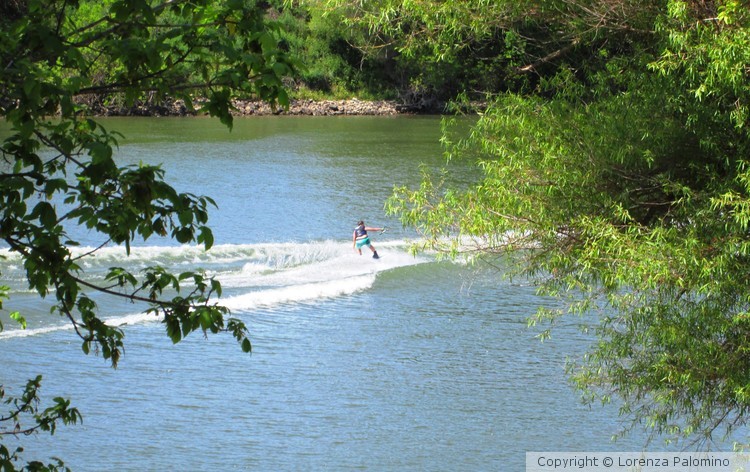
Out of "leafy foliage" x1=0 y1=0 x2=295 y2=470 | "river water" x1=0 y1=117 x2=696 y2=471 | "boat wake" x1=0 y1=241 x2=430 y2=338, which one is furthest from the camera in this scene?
"boat wake" x1=0 y1=241 x2=430 y2=338

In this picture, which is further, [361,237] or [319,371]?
[361,237]

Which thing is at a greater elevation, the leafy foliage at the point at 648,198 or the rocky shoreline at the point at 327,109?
the leafy foliage at the point at 648,198

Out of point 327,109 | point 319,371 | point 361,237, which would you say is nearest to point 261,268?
point 361,237

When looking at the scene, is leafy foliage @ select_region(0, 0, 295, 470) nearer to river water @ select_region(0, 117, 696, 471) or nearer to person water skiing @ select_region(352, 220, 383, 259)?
river water @ select_region(0, 117, 696, 471)

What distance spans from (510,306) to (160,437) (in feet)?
30.8

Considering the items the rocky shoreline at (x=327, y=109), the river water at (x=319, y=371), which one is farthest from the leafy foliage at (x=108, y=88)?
the rocky shoreline at (x=327, y=109)

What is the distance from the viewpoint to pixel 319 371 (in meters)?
17.3

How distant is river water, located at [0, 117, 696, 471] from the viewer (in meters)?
14.1

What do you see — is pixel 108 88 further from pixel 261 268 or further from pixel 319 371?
pixel 261 268

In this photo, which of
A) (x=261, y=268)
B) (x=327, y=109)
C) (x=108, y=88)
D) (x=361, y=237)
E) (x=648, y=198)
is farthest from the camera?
(x=327, y=109)

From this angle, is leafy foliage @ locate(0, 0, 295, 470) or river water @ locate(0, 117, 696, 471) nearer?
leafy foliage @ locate(0, 0, 295, 470)

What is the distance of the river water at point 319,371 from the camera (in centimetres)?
1407

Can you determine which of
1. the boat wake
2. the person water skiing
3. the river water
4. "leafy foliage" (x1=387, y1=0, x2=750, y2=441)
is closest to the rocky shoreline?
the river water

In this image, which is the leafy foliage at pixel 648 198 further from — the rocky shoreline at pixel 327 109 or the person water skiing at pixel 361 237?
the rocky shoreline at pixel 327 109
